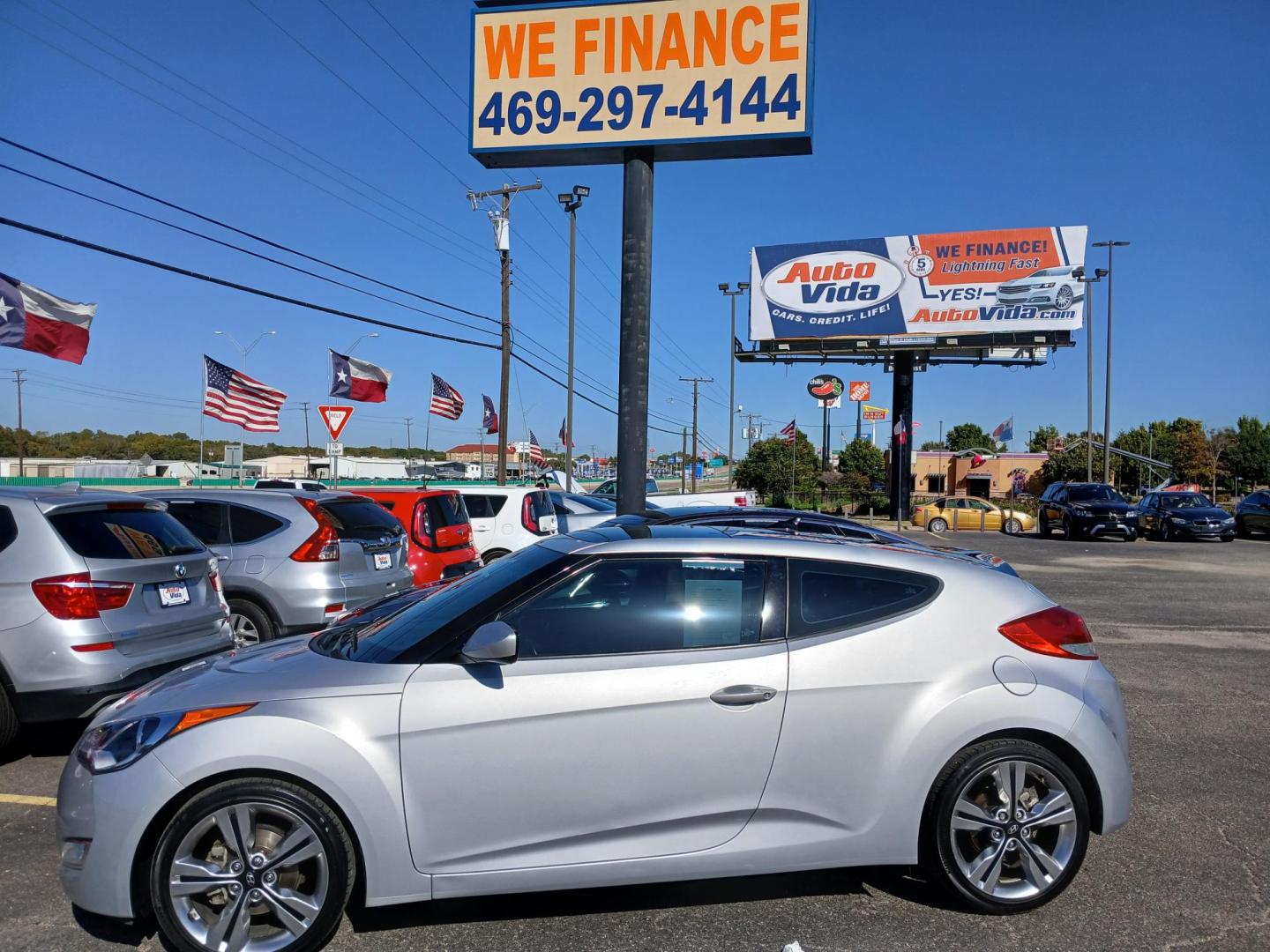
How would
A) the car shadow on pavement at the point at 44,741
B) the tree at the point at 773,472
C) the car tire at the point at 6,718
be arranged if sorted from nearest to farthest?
the car tire at the point at 6,718 → the car shadow on pavement at the point at 44,741 → the tree at the point at 773,472

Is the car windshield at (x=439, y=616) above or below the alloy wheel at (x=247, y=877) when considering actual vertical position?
above

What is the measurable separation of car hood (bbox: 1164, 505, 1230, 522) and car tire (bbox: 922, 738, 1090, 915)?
86.6 feet

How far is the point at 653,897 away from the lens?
3646 mm

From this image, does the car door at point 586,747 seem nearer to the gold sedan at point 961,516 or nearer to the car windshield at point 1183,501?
the car windshield at point 1183,501

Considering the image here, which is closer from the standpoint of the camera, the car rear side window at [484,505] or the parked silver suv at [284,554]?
the parked silver suv at [284,554]

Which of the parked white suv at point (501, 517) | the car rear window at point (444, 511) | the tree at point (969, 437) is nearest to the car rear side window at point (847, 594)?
the car rear window at point (444, 511)

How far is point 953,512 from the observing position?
111ft

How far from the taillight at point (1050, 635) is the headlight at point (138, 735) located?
9.88ft

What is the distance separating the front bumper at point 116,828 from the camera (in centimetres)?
306

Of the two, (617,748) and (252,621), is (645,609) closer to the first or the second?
(617,748)

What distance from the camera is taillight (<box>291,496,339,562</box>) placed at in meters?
7.77

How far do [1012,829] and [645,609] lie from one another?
67.8 inches

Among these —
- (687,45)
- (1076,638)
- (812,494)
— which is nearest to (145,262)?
(687,45)

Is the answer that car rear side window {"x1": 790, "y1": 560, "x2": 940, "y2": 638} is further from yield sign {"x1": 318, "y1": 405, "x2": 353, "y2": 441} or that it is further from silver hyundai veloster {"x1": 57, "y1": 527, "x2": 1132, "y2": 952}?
yield sign {"x1": 318, "y1": 405, "x2": 353, "y2": 441}
